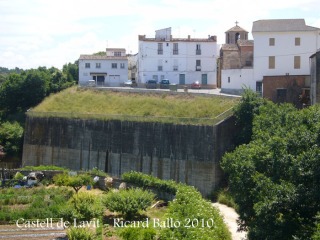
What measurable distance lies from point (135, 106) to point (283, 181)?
96.1 ft

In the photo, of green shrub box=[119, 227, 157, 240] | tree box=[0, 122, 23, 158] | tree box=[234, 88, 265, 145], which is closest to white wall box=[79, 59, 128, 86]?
tree box=[0, 122, 23, 158]

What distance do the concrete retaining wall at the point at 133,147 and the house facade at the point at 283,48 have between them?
8.23m

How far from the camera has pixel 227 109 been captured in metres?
45.2

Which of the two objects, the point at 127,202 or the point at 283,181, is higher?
the point at 283,181

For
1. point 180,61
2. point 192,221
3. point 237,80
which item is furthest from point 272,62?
point 192,221

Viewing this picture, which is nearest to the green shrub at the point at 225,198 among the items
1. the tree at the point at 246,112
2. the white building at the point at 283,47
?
the tree at the point at 246,112

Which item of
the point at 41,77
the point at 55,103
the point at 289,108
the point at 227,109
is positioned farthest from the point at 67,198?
the point at 41,77

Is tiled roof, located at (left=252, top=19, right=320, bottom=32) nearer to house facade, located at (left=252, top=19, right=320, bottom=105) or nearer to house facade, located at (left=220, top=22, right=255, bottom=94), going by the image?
house facade, located at (left=252, top=19, right=320, bottom=105)

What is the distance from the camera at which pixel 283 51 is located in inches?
1917

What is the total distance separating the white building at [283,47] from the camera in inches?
1905

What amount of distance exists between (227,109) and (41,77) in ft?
79.9

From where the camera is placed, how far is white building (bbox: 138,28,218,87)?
2384 inches

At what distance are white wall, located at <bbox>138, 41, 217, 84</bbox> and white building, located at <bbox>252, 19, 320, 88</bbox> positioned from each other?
1165 centimetres

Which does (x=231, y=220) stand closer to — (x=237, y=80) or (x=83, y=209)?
(x=83, y=209)
